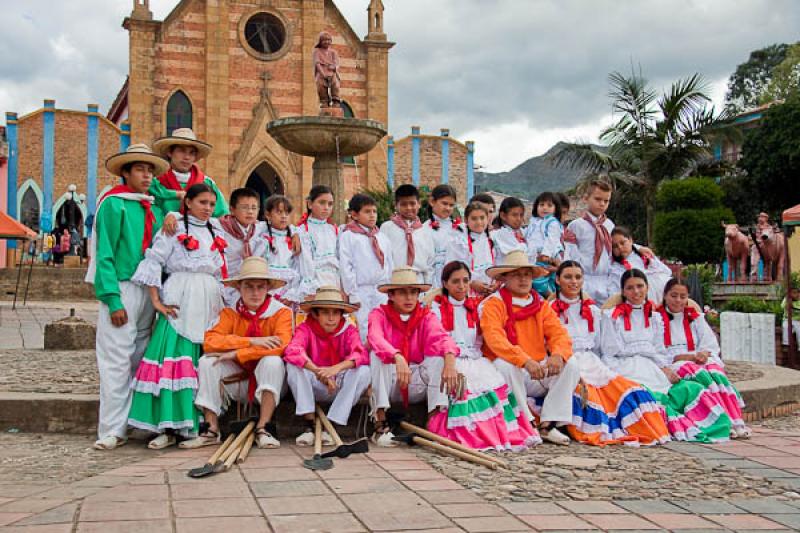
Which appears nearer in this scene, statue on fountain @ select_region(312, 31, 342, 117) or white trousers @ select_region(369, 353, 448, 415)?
white trousers @ select_region(369, 353, 448, 415)

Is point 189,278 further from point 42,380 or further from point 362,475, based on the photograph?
point 42,380

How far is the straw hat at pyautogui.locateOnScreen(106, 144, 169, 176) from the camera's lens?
6.37 metres

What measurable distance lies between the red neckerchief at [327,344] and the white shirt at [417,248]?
1.66 metres

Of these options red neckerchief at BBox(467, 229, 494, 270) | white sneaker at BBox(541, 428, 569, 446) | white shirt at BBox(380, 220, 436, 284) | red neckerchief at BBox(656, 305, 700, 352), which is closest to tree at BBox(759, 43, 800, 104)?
red neckerchief at BBox(656, 305, 700, 352)

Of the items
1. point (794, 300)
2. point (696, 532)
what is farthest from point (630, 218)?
point (696, 532)

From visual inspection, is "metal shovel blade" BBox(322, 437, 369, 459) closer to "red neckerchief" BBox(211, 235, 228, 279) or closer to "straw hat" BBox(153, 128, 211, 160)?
"red neckerchief" BBox(211, 235, 228, 279)

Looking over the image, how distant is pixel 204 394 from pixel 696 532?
3.57 metres

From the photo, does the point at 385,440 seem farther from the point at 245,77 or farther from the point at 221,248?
the point at 245,77

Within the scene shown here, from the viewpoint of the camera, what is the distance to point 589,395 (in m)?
6.58

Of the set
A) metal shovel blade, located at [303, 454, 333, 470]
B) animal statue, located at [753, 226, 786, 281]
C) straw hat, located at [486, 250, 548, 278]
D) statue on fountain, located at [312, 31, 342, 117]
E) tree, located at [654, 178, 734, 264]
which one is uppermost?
statue on fountain, located at [312, 31, 342, 117]

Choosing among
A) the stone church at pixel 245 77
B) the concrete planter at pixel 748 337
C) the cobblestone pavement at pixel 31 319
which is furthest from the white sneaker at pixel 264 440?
the stone church at pixel 245 77

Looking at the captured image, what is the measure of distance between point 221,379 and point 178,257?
1.00 meters

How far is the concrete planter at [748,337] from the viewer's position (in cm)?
1294

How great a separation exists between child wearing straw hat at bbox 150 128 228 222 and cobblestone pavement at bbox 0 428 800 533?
243 cm
